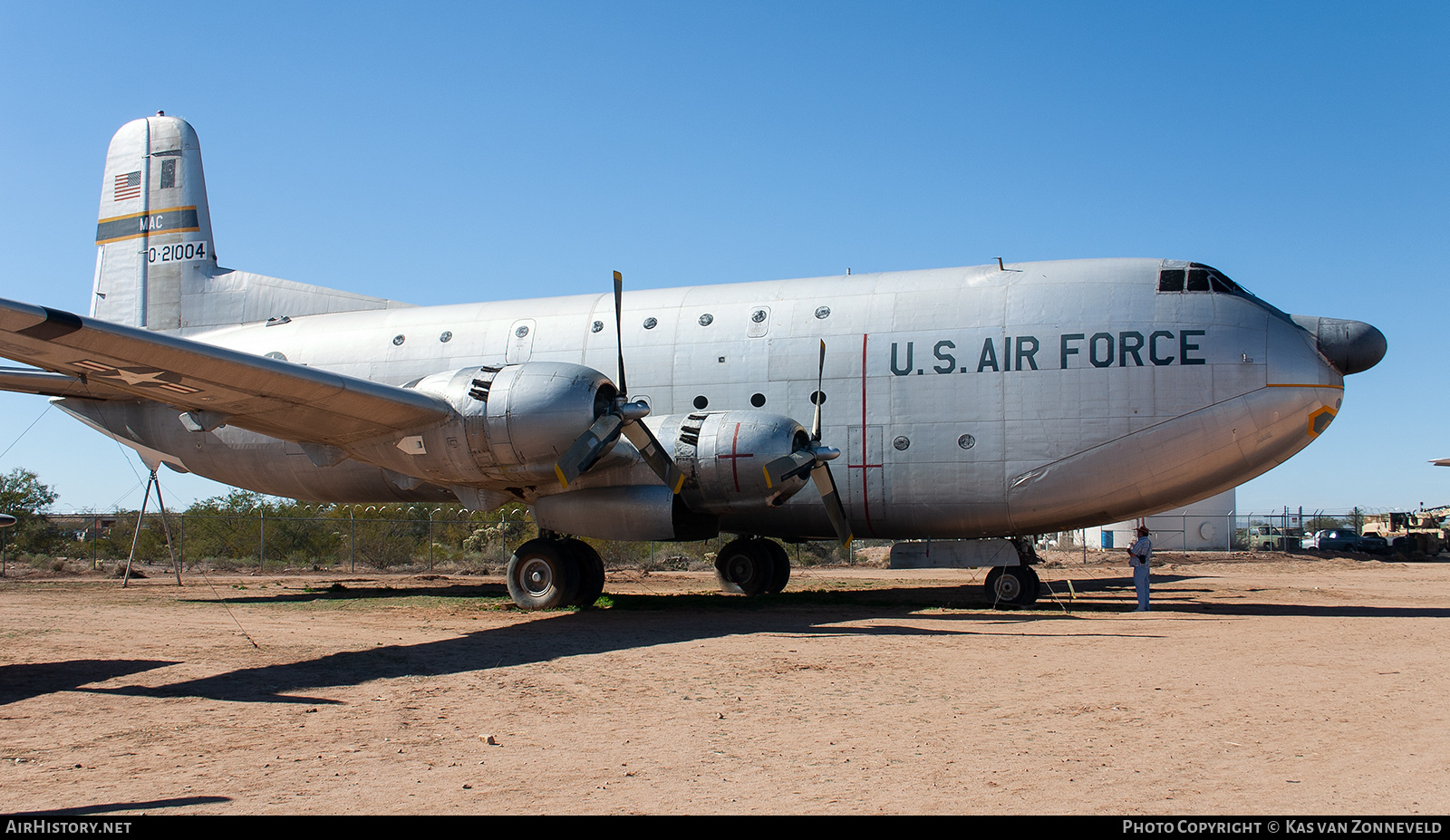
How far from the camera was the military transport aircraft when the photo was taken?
1216 cm

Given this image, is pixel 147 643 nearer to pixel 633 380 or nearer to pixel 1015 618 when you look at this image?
pixel 633 380

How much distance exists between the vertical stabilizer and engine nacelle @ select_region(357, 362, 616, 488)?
957 cm

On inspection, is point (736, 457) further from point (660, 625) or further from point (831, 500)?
point (660, 625)

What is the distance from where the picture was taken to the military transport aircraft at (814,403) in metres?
12.2

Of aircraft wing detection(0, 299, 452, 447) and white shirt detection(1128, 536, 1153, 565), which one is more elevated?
aircraft wing detection(0, 299, 452, 447)

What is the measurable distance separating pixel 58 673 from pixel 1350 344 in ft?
49.8

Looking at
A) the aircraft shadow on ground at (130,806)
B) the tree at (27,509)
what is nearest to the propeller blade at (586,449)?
the aircraft shadow on ground at (130,806)

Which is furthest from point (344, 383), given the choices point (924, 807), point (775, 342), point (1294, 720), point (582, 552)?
point (1294, 720)

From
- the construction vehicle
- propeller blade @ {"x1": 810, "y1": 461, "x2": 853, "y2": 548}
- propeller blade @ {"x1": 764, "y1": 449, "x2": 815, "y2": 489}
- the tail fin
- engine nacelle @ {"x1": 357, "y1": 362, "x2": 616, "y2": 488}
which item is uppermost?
the tail fin

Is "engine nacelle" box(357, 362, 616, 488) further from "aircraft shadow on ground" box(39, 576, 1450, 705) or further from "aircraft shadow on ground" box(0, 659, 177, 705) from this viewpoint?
"aircraft shadow on ground" box(0, 659, 177, 705)

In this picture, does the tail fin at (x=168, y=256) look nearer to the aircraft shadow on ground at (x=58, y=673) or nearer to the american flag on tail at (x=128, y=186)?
the american flag on tail at (x=128, y=186)

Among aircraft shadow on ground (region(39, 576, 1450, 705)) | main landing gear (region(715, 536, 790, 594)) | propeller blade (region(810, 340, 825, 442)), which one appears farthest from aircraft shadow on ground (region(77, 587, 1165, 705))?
propeller blade (region(810, 340, 825, 442))

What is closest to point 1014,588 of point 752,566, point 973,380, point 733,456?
point 973,380

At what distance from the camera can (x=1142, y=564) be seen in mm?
14703
